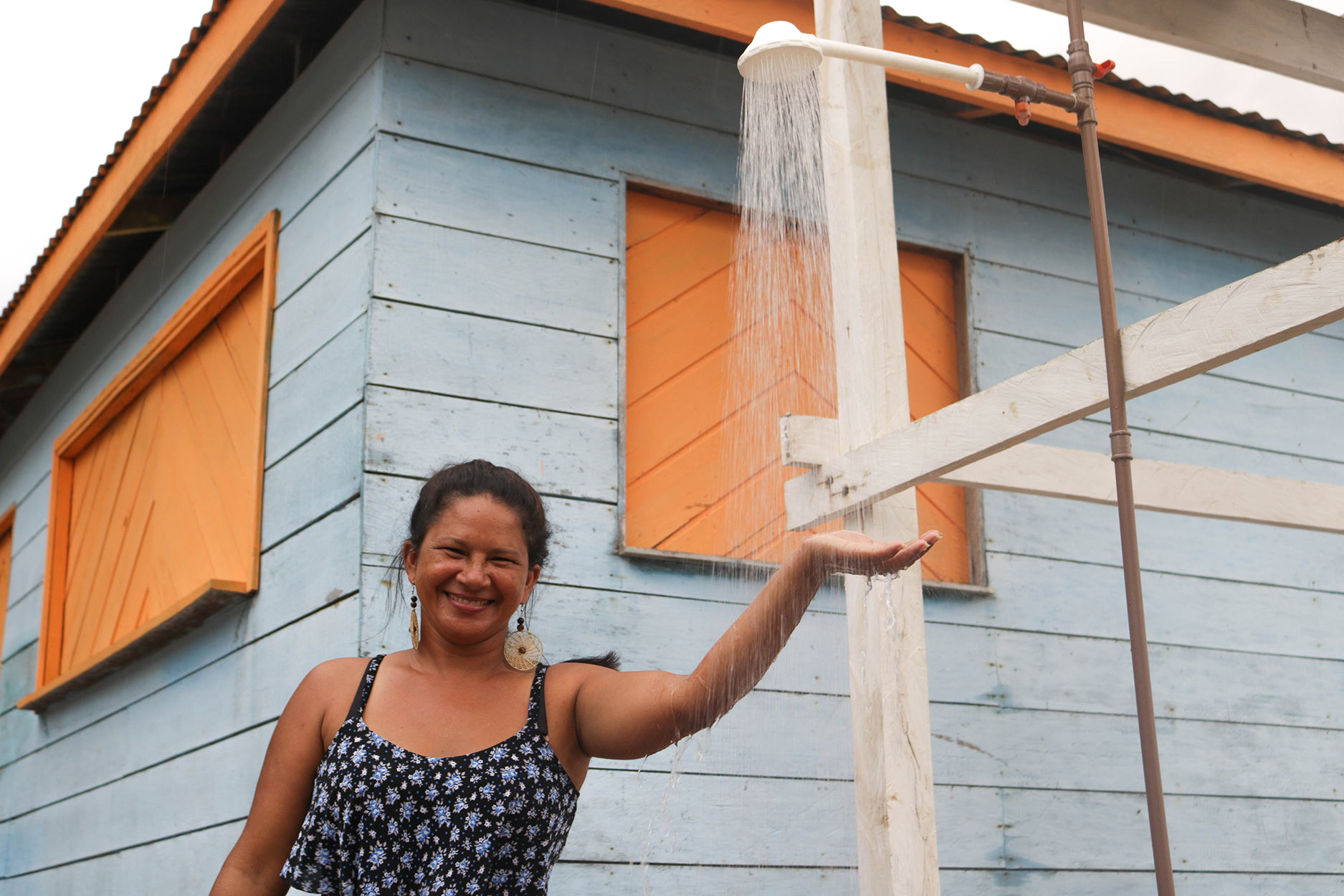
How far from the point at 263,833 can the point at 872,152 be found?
74.9 inches

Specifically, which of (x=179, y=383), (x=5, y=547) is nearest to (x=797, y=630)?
(x=179, y=383)

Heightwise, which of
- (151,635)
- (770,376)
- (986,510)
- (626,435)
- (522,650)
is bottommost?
(522,650)

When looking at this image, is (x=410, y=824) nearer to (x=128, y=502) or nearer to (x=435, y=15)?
(x=435, y=15)

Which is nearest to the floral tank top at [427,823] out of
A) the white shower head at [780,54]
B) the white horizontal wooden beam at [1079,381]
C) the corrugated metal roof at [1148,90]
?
the white horizontal wooden beam at [1079,381]

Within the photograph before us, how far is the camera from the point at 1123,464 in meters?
2.13

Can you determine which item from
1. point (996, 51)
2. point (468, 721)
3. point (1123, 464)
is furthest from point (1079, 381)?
point (996, 51)

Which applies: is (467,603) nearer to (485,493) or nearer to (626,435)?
(485,493)

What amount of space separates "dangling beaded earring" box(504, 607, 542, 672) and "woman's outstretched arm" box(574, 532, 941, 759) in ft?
0.59

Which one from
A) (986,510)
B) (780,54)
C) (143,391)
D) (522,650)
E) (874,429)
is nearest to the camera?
(522,650)

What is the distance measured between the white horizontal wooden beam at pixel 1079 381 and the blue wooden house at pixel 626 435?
990 mm

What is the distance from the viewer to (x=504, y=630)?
2055 mm

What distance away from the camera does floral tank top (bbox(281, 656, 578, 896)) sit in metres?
1.82

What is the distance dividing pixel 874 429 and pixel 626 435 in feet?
3.85

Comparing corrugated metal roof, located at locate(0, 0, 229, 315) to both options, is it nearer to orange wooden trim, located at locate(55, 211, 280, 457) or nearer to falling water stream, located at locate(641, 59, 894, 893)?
orange wooden trim, located at locate(55, 211, 280, 457)
